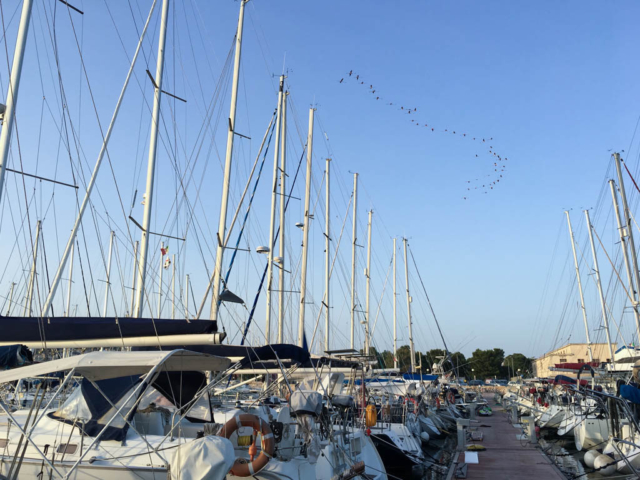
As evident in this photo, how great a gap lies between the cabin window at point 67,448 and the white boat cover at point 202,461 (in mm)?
2604

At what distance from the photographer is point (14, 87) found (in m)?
10.7

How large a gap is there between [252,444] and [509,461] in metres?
11.9

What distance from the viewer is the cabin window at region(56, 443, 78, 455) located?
893 centimetres

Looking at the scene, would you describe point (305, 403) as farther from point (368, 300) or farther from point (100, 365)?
point (368, 300)

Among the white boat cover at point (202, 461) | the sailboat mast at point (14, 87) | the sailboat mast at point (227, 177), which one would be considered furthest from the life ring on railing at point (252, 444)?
the sailboat mast at point (14, 87)

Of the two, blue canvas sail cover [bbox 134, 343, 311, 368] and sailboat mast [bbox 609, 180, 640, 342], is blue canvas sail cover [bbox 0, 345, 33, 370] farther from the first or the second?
sailboat mast [bbox 609, 180, 640, 342]

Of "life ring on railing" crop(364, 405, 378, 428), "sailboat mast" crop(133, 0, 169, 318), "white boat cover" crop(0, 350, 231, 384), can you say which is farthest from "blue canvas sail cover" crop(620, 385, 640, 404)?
"sailboat mast" crop(133, 0, 169, 318)

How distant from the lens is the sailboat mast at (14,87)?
1037 centimetres

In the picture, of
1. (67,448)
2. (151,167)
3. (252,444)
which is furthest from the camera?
(151,167)

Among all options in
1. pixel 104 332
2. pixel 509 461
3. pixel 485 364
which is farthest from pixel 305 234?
pixel 485 364

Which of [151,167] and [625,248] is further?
[625,248]

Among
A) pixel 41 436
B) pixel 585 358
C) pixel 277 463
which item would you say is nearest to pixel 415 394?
pixel 277 463

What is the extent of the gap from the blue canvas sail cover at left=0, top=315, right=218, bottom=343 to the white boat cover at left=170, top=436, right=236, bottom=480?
115 inches

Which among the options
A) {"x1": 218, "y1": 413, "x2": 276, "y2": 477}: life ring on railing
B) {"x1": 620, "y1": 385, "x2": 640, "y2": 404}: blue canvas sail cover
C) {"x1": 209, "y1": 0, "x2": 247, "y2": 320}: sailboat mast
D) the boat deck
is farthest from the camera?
{"x1": 620, "y1": 385, "x2": 640, "y2": 404}: blue canvas sail cover
